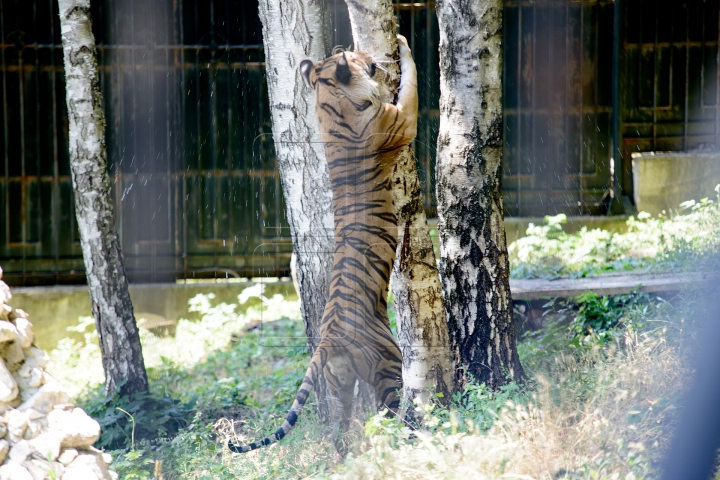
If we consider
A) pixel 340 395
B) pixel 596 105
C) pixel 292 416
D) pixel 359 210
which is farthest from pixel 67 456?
pixel 596 105

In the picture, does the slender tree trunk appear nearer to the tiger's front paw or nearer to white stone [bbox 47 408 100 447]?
the tiger's front paw

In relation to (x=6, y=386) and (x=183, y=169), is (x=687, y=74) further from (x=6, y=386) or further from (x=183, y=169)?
(x=6, y=386)

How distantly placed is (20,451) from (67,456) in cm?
23

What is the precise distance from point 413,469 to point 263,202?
5.53 metres

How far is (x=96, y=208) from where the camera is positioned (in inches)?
210

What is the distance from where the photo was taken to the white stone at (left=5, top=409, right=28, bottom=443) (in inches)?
121

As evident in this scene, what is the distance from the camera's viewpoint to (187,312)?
7.93 m

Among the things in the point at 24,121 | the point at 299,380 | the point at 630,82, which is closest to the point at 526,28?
the point at 630,82

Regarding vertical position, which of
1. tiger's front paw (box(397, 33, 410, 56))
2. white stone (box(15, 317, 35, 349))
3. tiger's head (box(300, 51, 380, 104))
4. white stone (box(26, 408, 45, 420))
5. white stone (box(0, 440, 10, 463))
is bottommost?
white stone (box(0, 440, 10, 463))

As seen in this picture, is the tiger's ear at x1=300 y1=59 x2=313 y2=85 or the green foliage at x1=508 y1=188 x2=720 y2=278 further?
the green foliage at x1=508 y1=188 x2=720 y2=278

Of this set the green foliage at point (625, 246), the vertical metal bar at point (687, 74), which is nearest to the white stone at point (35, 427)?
the green foliage at point (625, 246)

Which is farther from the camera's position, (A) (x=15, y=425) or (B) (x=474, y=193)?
(B) (x=474, y=193)

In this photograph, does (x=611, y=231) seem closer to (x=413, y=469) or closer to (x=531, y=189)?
(x=531, y=189)

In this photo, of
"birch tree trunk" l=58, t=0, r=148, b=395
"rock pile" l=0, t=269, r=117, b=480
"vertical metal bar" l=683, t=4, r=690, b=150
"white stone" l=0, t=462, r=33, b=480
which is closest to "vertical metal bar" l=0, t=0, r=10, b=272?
"birch tree trunk" l=58, t=0, r=148, b=395
